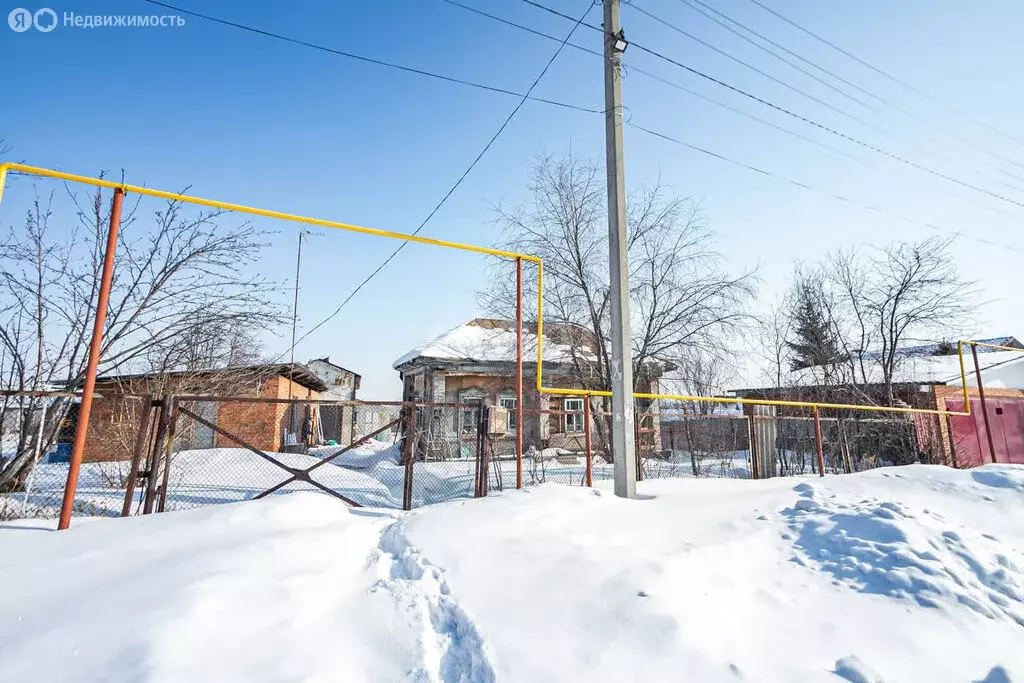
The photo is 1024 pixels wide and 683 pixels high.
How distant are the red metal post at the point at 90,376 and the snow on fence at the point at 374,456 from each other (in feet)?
2.33

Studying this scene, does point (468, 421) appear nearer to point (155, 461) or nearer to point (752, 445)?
point (752, 445)

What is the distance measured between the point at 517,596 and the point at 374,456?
49.1 feet

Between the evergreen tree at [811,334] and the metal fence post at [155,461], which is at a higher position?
the evergreen tree at [811,334]

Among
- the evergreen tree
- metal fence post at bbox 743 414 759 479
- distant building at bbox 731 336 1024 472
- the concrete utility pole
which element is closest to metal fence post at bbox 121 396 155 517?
the concrete utility pole

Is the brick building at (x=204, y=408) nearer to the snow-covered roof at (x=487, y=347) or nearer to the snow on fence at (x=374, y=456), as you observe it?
the snow on fence at (x=374, y=456)

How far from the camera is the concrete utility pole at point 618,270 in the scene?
4691 mm

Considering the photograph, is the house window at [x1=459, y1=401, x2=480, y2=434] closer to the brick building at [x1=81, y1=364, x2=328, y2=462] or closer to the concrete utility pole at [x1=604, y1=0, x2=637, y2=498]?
the brick building at [x1=81, y1=364, x2=328, y2=462]

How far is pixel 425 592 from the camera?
98.7 inches

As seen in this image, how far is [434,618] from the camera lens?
90.3 inches

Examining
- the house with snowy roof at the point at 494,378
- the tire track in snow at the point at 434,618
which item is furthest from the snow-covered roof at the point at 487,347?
the tire track in snow at the point at 434,618

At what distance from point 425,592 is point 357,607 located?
0.35 metres

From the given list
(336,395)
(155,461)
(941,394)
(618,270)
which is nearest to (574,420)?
(941,394)

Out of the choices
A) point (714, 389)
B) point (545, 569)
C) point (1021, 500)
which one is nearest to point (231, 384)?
point (545, 569)

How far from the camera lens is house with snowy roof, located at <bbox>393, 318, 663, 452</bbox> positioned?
1477 cm
